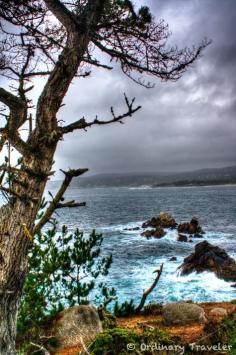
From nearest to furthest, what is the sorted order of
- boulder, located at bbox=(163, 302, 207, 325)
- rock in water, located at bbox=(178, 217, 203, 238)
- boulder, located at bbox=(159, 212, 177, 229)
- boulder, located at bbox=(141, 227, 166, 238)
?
boulder, located at bbox=(163, 302, 207, 325) → boulder, located at bbox=(141, 227, 166, 238) → rock in water, located at bbox=(178, 217, 203, 238) → boulder, located at bbox=(159, 212, 177, 229)

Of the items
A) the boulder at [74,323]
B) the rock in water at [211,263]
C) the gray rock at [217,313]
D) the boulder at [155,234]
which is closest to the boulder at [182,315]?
the gray rock at [217,313]

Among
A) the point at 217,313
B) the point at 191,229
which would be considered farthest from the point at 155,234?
the point at 217,313

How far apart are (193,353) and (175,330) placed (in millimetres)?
6663

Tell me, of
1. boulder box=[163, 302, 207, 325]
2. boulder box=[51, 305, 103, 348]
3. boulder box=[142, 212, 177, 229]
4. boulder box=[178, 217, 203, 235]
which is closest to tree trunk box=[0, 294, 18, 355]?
boulder box=[51, 305, 103, 348]

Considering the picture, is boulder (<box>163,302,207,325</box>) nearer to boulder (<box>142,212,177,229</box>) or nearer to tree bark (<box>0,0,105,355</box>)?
tree bark (<box>0,0,105,355</box>)

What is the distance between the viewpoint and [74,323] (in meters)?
9.59

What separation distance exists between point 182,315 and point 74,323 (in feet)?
15.0

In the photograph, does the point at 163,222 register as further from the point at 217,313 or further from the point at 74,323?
the point at 74,323

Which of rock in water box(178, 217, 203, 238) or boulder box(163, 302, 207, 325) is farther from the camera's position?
rock in water box(178, 217, 203, 238)

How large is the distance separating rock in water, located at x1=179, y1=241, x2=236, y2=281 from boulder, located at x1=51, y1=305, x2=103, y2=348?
18.0 m

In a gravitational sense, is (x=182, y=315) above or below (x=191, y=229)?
above

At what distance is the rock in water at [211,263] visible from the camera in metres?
26.2

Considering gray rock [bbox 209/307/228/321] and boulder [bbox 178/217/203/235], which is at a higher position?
gray rock [bbox 209/307/228/321]

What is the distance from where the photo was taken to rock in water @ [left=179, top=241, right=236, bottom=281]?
86.1ft
